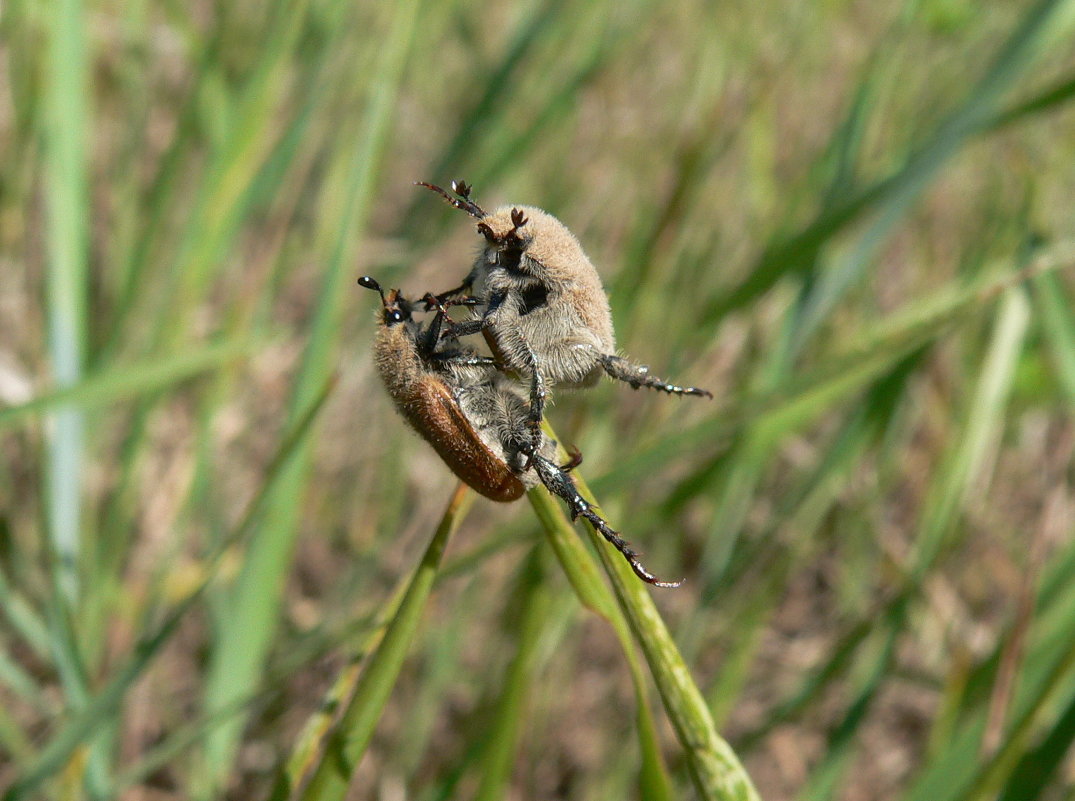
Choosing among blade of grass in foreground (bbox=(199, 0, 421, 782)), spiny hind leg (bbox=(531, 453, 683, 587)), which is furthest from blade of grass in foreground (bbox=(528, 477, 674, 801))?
blade of grass in foreground (bbox=(199, 0, 421, 782))

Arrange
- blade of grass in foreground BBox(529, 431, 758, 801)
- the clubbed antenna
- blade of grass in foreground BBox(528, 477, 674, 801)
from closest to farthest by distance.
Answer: blade of grass in foreground BBox(529, 431, 758, 801), blade of grass in foreground BBox(528, 477, 674, 801), the clubbed antenna

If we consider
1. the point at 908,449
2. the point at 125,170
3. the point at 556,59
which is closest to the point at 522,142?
the point at 556,59

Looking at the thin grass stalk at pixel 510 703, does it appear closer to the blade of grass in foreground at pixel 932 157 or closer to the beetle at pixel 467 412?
the beetle at pixel 467 412

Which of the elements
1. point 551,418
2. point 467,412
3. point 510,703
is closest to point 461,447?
point 467,412

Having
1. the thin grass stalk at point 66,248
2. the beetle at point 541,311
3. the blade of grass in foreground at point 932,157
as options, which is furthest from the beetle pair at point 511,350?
the thin grass stalk at point 66,248

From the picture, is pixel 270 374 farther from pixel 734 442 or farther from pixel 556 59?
pixel 734 442

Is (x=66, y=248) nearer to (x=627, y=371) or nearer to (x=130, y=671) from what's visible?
(x=130, y=671)

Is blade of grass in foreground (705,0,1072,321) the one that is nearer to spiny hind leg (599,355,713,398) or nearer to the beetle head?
spiny hind leg (599,355,713,398)
